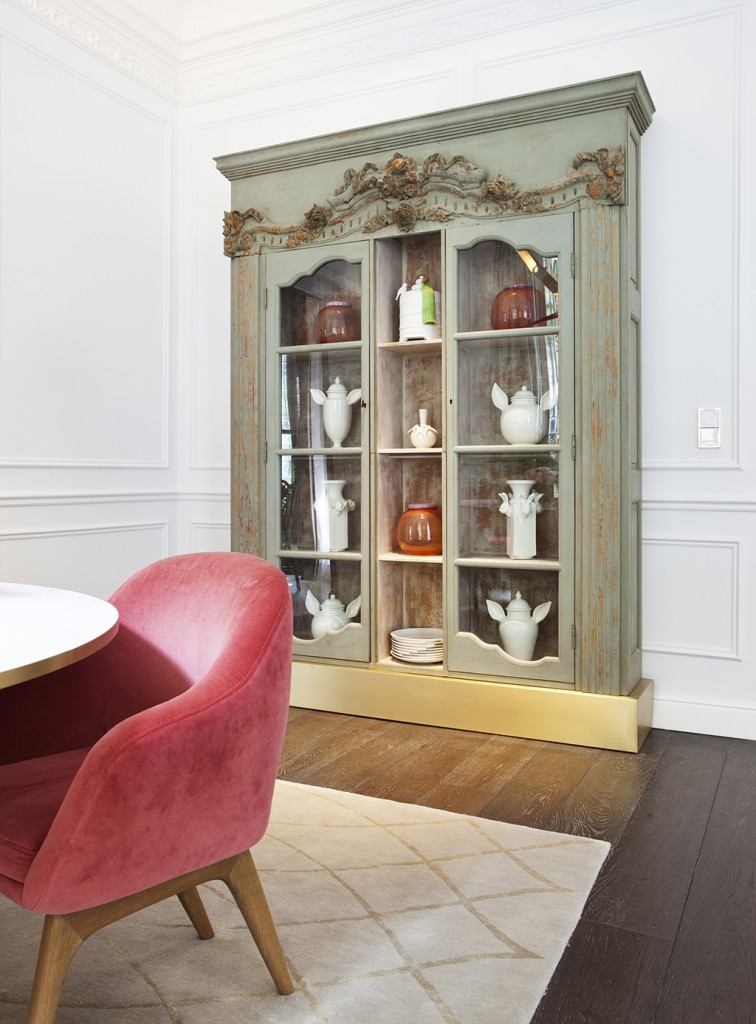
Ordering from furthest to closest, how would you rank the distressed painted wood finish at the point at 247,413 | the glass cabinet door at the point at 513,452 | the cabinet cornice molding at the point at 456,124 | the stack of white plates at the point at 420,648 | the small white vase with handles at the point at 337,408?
the distressed painted wood finish at the point at 247,413, the small white vase with handles at the point at 337,408, the stack of white plates at the point at 420,648, the glass cabinet door at the point at 513,452, the cabinet cornice molding at the point at 456,124

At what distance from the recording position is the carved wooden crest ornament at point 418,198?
2844 millimetres

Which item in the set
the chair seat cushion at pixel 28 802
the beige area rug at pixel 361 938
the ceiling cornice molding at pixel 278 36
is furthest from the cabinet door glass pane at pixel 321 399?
the chair seat cushion at pixel 28 802

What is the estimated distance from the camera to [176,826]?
125 centimetres

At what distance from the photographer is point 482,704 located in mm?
3041

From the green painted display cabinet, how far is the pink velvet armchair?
159cm

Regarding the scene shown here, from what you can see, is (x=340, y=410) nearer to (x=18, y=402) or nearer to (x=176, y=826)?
(x=18, y=402)

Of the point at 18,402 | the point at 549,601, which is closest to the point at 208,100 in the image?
the point at 18,402

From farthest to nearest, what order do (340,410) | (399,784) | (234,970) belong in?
(340,410) < (399,784) < (234,970)

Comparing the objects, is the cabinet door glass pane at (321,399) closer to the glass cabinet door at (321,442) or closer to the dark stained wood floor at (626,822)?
the glass cabinet door at (321,442)

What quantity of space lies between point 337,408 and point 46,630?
213 cm

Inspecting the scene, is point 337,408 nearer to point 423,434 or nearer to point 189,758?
point 423,434

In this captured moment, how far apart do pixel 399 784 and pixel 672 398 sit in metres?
1.70

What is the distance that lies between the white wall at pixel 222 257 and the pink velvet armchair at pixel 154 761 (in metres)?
1.74

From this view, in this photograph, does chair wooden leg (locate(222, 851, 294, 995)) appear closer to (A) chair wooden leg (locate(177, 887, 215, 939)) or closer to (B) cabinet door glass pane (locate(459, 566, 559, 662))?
(A) chair wooden leg (locate(177, 887, 215, 939))
